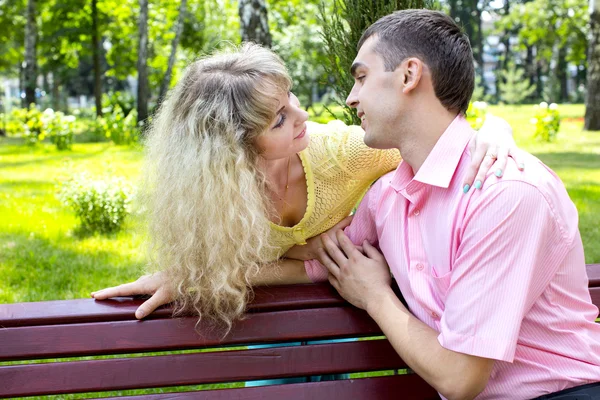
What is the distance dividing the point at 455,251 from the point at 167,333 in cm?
91

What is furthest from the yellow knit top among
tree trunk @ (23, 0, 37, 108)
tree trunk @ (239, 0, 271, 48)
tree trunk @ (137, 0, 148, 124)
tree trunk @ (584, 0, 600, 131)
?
tree trunk @ (23, 0, 37, 108)

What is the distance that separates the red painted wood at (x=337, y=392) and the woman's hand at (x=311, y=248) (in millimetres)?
520

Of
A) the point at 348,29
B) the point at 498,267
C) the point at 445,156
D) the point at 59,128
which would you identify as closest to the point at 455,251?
the point at 498,267

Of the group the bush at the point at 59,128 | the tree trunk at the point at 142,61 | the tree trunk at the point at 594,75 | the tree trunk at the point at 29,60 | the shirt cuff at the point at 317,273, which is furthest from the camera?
the tree trunk at the point at 29,60

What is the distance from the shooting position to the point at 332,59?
142 inches

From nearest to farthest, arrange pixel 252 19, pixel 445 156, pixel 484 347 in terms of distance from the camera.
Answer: pixel 484 347 → pixel 445 156 → pixel 252 19

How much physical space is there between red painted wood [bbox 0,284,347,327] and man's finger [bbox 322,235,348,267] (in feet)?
0.36

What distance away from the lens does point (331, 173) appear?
260 centimetres

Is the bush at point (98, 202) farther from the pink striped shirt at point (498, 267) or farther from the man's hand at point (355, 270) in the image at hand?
the pink striped shirt at point (498, 267)

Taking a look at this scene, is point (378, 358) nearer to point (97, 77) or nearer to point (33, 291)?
point (33, 291)

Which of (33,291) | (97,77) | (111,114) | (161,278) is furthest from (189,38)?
(161,278)

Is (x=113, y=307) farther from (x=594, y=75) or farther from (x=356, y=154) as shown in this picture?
(x=594, y=75)

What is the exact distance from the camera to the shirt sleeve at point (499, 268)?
180cm

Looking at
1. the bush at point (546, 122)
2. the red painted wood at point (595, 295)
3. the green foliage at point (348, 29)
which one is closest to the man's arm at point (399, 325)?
the red painted wood at point (595, 295)
